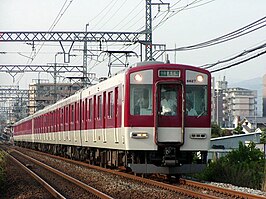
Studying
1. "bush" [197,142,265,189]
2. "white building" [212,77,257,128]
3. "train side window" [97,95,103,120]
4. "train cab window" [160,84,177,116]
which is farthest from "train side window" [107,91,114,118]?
"white building" [212,77,257,128]

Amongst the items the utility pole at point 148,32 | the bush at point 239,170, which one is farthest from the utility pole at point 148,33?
the bush at point 239,170

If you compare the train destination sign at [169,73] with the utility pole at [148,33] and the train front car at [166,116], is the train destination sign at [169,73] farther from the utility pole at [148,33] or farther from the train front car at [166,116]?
the utility pole at [148,33]

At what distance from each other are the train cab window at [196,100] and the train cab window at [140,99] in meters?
1.01

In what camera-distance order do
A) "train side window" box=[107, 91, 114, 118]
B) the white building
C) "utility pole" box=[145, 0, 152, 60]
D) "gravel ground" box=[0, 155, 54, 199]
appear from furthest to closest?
1. the white building
2. "utility pole" box=[145, 0, 152, 60]
3. "train side window" box=[107, 91, 114, 118]
4. "gravel ground" box=[0, 155, 54, 199]

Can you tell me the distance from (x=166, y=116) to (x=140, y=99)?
2.61 feet

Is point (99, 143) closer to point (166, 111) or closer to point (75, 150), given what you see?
point (166, 111)

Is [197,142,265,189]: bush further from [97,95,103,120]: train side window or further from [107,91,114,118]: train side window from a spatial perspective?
[97,95,103,120]: train side window

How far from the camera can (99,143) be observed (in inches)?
782

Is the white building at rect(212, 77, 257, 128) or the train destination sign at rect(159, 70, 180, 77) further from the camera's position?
the white building at rect(212, 77, 257, 128)

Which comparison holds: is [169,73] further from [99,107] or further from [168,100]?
[99,107]

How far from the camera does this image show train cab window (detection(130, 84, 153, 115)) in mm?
15094

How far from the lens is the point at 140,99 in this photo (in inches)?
599

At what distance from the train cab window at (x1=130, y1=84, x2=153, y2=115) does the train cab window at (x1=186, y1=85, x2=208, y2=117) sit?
1005mm

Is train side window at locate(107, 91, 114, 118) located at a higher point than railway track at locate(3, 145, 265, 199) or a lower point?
higher
